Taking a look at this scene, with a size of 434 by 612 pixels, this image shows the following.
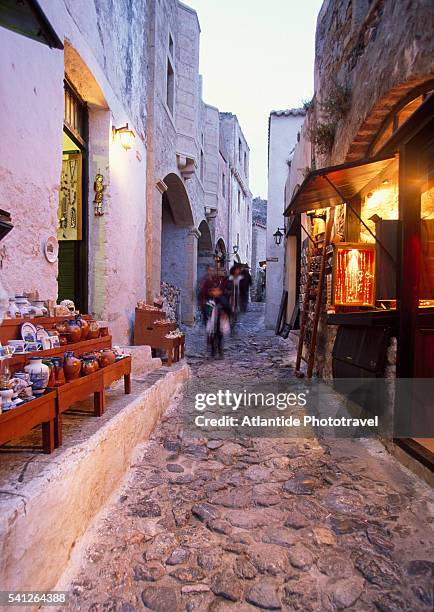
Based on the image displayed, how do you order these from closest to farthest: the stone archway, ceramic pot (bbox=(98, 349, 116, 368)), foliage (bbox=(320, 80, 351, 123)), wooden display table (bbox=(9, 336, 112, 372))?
wooden display table (bbox=(9, 336, 112, 372)), ceramic pot (bbox=(98, 349, 116, 368)), foliage (bbox=(320, 80, 351, 123)), the stone archway

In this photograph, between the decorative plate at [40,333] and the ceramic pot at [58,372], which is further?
the decorative plate at [40,333]

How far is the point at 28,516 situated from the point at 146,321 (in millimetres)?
4934

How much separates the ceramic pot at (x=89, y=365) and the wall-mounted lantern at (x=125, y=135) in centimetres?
425

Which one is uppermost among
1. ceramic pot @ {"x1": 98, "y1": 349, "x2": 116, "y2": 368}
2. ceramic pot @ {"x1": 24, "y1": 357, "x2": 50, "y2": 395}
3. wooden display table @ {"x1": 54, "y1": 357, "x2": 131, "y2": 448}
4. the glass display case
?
the glass display case

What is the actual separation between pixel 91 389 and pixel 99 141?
4199mm

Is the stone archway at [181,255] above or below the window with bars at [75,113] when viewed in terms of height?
below

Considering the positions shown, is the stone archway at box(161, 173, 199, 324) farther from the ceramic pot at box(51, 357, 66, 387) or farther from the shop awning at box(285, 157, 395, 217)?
the ceramic pot at box(51, 357, 66, 387)

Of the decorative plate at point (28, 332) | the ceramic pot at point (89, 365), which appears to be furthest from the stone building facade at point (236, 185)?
the decorative plate at point (28, 332)

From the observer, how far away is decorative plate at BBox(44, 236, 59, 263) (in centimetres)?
361

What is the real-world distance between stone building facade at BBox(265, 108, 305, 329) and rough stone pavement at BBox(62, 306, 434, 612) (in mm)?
11367

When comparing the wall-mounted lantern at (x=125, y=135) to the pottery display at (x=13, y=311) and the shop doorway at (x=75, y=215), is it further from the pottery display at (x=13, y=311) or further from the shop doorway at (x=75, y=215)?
the pottery display at (x=13, y=311)

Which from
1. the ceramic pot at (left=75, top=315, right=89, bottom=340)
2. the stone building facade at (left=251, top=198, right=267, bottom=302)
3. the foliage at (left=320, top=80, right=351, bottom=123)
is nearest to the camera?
the ceramic pot at (left=75, top=315, right=89, bottom=340)

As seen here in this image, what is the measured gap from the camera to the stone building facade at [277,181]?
14.6 meters

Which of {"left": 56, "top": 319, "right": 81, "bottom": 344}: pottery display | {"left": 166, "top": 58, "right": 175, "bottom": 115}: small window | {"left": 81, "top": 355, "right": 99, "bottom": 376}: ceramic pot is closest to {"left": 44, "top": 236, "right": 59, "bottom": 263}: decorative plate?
{"left": 56, "top": 319, "right": 81, "bottom": 344}: pottery display
